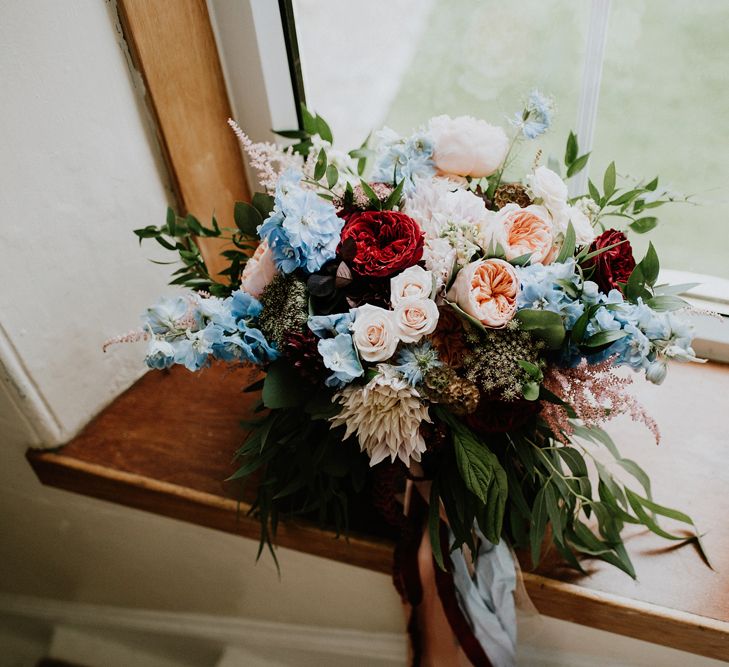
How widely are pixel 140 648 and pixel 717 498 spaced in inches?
50.0

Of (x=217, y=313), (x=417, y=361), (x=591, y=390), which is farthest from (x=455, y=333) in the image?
(x=217, y=313)

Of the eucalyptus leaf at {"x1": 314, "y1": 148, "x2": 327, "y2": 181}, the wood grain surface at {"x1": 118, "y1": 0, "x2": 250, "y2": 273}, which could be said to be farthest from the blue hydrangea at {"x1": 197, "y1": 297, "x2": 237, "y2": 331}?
the wood grain surface at {"x1": 118, "y1": 0, "x2": 250, "y2": 273}

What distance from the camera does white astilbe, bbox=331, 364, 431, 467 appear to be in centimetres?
53

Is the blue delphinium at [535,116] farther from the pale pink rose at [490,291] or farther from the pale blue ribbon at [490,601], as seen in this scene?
the pale blue ribbon at [490,601]

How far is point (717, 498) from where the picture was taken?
0.78 meters

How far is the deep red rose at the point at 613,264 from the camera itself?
57cm

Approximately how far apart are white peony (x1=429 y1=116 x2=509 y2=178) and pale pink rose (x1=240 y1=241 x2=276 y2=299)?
0.25 meters

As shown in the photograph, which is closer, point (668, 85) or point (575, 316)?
point (575, 316)

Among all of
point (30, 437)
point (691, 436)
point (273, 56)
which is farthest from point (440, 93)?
point (30, 437)

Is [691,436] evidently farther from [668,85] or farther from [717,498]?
[668,85]

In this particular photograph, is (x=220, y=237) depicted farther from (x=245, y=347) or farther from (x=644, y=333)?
(x=644, y=333)

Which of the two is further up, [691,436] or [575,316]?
[575,316]

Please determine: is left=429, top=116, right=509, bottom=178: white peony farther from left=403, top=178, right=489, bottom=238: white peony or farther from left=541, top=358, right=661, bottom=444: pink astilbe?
left=541, top=358, right=661, bottom=444: pink astilbe

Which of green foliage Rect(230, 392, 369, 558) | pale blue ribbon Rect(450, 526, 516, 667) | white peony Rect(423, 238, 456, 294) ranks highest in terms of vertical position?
white peony Rect(423, 238, 456, 294)
